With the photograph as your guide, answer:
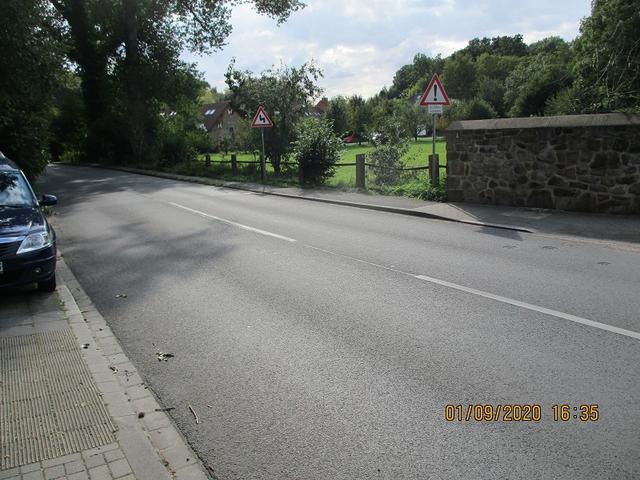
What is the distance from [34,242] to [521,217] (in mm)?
9434

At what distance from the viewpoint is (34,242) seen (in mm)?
6836

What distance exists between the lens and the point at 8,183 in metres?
8.02

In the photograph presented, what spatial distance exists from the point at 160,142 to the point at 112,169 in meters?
3.81

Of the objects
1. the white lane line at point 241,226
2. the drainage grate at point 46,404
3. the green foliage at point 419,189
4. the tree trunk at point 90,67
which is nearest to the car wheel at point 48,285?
the drainage grate at point 46,404

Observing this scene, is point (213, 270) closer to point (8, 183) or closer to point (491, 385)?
point (8, 183)

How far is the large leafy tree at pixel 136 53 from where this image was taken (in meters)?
34.6

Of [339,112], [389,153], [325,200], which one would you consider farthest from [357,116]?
[325,200]

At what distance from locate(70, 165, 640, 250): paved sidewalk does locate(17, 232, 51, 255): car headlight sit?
27.2 ft

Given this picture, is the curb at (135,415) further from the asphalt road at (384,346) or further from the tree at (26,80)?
the tree at (26,80)

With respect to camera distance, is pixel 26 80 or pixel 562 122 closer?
pixel 562 122

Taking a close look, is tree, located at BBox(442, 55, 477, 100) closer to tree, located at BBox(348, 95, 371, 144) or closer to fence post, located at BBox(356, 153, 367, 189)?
tree, located at BBox(348, 95, 371, 144)

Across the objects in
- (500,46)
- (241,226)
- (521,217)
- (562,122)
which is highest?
(500,46)

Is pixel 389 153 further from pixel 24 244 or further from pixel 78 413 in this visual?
pixel 78 413

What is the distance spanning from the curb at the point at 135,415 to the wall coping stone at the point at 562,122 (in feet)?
33.1
